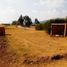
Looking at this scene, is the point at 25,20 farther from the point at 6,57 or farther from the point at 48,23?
the point at 6,57

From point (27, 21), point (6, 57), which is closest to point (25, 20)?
point (27, 21)

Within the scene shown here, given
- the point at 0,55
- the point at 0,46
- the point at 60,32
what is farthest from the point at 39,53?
the point at 60,32

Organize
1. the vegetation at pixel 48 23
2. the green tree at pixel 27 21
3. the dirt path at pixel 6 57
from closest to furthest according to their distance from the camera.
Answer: the dirt path at pixel 6 57 < the vegetation at pixel 48 23 < the green tree at pixel 27 21

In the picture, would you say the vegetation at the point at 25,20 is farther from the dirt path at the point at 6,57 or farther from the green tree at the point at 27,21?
the dirt path at the point at 6,57

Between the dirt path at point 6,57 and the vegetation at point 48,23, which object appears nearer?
the dirt path at point 6,57

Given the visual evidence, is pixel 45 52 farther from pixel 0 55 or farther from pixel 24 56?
pixel 0 55

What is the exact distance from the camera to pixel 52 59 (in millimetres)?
16125

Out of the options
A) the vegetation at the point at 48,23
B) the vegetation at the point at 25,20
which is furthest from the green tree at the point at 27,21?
the vegetation at the point at 48,23

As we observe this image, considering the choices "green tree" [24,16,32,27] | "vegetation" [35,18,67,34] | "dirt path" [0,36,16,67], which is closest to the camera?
"dirt path" [0,36,16,67]

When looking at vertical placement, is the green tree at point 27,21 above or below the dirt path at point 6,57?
above

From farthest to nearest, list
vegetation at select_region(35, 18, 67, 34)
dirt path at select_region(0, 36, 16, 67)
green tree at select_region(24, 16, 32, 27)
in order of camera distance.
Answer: green tree at select_region(24, 16, 32, 27) → vegetation at select_region(35, 18, 67, 34) → dirt path at select_region(0, 36, 16, 67)

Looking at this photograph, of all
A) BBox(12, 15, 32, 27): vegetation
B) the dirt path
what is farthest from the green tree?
the dirt path

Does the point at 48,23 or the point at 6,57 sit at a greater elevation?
the point at 48,23

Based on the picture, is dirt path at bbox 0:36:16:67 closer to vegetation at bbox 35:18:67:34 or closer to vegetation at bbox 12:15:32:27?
vegetation at bbox 35:18:67:34
